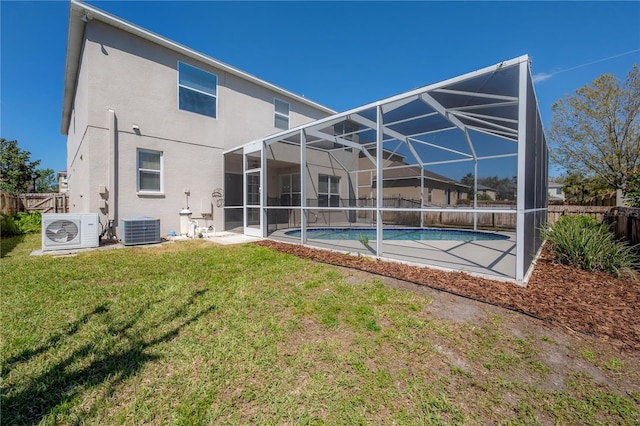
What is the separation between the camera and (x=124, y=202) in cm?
763

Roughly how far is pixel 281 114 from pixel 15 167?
3160cm

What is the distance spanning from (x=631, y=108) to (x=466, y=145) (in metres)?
12.4

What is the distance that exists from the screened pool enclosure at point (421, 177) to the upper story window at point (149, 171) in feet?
7.89

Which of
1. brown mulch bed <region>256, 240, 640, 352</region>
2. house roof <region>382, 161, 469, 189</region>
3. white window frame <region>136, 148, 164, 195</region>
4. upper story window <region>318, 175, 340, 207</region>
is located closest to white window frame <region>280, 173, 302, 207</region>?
upper story window <region>318, 175, 340, 207</region>

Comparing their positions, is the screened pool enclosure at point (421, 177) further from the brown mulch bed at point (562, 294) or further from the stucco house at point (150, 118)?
the stucco house at point (150, 118)

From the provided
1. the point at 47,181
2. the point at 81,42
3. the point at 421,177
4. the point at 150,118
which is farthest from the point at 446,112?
the point at 47,181

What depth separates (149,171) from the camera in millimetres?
8195

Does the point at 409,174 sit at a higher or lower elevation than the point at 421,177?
higher

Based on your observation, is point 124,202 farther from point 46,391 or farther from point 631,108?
point 631,108

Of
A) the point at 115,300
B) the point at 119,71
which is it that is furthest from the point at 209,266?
the point at 119,71

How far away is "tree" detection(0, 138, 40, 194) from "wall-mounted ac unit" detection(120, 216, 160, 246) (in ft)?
97.5

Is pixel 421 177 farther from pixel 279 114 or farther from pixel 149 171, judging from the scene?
pixel 149 171

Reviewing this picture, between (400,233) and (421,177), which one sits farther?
(421,177)

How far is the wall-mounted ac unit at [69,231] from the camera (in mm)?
5965
